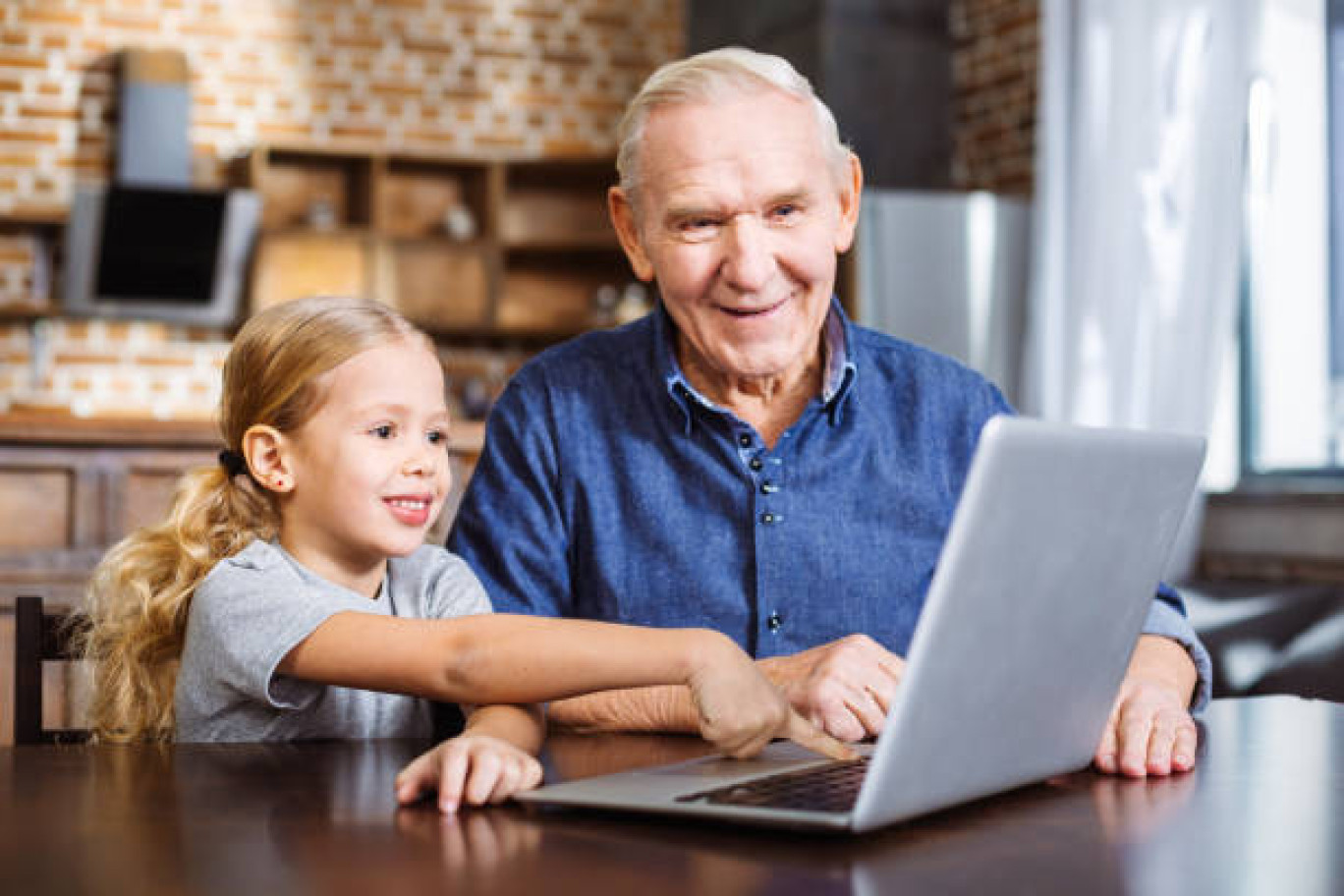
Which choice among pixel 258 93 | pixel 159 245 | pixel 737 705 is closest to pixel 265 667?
pixel 737 705

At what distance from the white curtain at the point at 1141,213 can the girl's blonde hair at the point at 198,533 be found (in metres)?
3.11

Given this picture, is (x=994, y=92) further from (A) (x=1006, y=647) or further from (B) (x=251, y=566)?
(A) (x=1006, y=647)

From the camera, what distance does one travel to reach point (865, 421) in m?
1.64

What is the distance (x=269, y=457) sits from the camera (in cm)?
143

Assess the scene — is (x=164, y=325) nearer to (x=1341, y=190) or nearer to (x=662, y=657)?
(x=1341, y=190)

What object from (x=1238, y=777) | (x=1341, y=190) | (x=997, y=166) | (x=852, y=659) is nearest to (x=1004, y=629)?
(x=1238, y=777)

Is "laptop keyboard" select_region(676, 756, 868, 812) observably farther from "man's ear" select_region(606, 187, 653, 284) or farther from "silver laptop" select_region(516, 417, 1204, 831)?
"man's ear" select_region(606, 187, 653, 284)

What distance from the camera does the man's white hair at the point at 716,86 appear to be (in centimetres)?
153

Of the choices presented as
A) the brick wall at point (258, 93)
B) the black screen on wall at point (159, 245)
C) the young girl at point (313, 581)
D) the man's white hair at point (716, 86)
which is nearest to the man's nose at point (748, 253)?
the man's white hair at point (716, 86)

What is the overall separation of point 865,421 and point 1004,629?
84cm

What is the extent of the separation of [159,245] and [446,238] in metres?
1.19

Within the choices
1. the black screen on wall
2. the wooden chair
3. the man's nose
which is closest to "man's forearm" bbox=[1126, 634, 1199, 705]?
the man's nose

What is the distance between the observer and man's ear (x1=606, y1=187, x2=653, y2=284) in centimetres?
165

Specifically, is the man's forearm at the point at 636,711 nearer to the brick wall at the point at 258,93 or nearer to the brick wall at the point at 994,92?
the brick wall at the point at 994,92
